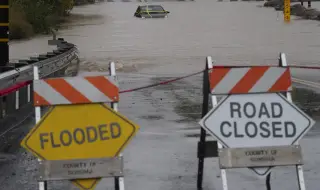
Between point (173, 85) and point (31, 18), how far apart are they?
3028 centimetres

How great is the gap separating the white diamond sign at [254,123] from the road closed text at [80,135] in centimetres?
84

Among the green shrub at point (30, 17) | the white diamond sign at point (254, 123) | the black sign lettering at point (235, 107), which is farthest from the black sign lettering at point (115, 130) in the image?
the green shrub at point (30, 17)

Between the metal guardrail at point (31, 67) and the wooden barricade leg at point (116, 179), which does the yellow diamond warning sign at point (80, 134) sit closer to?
the wooden barricade leg at point (116, 179)

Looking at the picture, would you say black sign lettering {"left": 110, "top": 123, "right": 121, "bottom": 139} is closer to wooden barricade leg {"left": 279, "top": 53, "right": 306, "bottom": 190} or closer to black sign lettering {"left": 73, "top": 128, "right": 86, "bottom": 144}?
black sign lettering {"left": 73, "top": 128, "right": 86, "bottom": 144}

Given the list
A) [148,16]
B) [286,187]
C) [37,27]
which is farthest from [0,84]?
[148,16]

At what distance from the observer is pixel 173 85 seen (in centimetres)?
1836

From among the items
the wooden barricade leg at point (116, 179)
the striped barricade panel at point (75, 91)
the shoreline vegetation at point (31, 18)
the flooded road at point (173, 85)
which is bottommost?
the shoreline vegetation at point (31, 18)

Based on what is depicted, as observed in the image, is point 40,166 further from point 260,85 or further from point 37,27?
point 37,27

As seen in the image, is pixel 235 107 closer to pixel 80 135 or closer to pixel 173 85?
pixel 80 135

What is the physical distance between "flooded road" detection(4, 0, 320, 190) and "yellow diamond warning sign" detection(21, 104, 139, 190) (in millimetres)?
1365

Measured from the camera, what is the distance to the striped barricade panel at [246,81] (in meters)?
7.17

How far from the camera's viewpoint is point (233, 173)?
886 centimetres

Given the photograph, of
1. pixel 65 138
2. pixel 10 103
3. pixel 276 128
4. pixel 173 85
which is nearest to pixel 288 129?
pixel 276 128

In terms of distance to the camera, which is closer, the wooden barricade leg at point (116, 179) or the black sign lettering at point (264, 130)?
the wooden barricade leg at point (116, 179)
